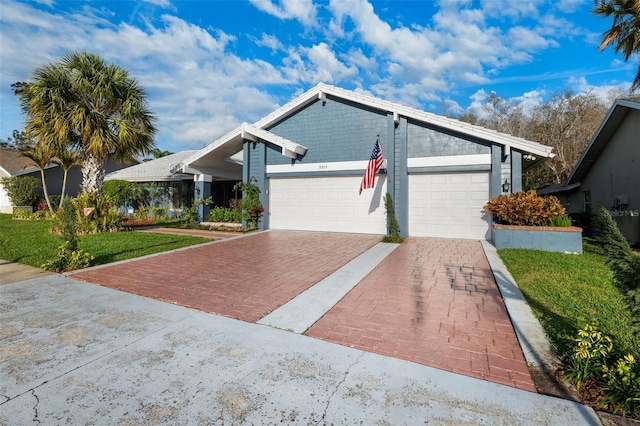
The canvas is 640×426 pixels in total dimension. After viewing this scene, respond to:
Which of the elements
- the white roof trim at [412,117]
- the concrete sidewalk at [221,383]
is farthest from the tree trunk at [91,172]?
the concrete sidewalk at [221,383]

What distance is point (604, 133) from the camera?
1295 cm

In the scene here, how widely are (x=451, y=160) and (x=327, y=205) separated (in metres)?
5.04

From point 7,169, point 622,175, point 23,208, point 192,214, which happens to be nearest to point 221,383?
point 192,214

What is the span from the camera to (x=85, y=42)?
11.9m

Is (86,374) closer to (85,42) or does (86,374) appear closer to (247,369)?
(247,369)

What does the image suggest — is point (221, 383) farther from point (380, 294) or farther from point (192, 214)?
point (192, 214)

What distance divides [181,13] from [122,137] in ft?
17.2

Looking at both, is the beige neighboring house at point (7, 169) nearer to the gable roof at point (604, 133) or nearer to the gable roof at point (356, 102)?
the gable roof at point (356, 102)

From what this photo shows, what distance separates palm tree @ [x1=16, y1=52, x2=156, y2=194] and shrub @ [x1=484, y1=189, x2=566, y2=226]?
13773mm

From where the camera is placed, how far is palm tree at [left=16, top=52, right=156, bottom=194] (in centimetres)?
1158

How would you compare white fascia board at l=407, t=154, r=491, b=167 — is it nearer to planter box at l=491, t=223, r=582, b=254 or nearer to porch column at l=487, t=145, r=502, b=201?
porch column at l=487, t=145, r=502, b=201

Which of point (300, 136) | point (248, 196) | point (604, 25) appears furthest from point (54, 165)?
point (604, 25)

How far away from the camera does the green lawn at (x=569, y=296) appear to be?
3.38m

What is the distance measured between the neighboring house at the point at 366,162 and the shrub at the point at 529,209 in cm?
166
